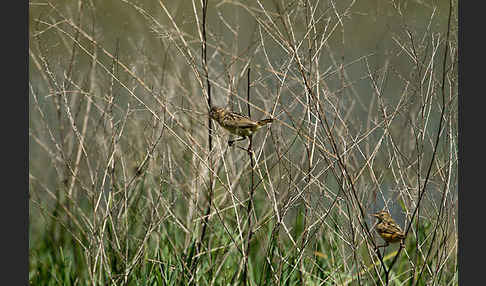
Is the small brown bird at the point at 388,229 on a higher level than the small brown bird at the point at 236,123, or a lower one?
lower

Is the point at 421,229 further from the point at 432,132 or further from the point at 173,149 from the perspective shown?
the point at 173,149

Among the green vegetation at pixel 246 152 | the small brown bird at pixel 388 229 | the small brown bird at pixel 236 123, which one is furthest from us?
the green vegetation at pixel 246 152

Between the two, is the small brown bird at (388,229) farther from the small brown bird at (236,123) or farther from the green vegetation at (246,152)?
the small brown bird at (236,123)

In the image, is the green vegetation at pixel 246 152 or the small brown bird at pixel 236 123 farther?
the green vegetation at pixel 246 152

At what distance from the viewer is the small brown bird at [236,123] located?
3107 mm

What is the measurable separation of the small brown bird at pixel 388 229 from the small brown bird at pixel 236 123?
75 cm

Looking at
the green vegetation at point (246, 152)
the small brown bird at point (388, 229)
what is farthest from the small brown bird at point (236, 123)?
the small brown bird at point (388, 229)

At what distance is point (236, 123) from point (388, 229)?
2.91 ft

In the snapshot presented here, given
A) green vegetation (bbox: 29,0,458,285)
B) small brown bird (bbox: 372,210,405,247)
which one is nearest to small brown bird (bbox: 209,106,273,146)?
green vegetation (bbox: 29,0,458,285)

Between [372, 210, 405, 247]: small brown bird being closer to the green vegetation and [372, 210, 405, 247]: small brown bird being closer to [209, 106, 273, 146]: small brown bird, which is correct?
the green vegetation

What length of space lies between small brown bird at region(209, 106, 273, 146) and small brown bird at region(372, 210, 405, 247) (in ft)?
2.45

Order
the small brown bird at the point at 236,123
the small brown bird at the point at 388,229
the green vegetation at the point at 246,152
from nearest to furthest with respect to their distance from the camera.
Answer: the small brown bird at the point at 388,229 → the small brown bird at the point at 236,123 → the green vegetation at the point at 246,152

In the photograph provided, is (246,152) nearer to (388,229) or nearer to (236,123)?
(236,123)

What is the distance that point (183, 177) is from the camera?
4.11m
